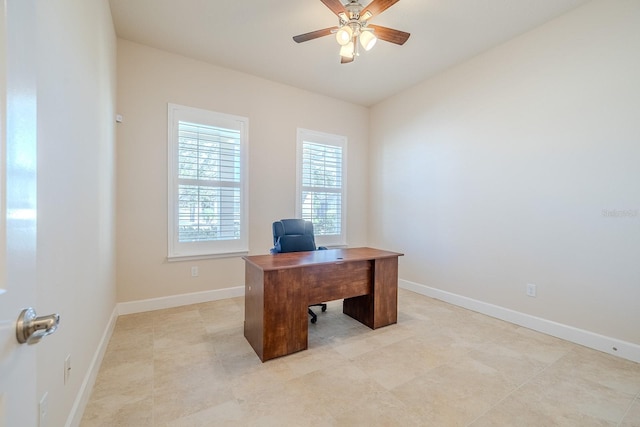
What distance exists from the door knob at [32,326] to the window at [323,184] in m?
3.52

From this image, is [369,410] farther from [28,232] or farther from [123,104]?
[123,104]

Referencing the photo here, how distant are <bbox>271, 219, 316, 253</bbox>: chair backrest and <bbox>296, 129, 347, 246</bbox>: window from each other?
0.94m

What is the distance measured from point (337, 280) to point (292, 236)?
2.63 feet

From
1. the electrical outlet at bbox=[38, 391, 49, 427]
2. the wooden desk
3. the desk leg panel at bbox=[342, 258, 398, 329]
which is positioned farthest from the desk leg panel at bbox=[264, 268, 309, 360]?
the electrical outlet at bbox=[38, 391, 49, 427]

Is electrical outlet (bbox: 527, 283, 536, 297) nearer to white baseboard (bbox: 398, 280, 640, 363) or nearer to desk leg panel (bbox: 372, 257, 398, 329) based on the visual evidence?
white baseboard (bbox: 398, 280, 640, 363)

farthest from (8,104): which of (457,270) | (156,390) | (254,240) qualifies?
(457,270)

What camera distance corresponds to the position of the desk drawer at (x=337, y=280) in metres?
2.38

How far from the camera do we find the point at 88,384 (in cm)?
168

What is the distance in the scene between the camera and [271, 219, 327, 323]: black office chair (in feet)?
9.79

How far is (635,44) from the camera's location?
216 centimetres

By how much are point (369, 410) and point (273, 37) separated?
3.40 meters

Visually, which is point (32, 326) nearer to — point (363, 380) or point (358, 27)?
point (363, 380)

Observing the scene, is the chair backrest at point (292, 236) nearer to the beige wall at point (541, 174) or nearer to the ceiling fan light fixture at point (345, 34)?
the beige wall at point (541, 174)

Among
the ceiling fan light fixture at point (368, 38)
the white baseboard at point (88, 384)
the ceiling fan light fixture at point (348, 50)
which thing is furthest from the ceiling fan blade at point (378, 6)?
the white baseboard at point (88, 384)
